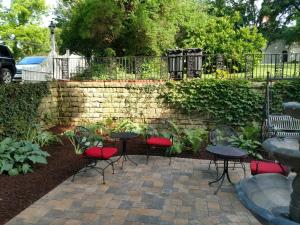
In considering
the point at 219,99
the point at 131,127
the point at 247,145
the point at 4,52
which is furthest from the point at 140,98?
the point at 4,52

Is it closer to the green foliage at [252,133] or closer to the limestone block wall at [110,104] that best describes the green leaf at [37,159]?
the limestone block wall at [110,104]

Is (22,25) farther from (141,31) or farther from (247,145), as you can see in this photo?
(247,145)

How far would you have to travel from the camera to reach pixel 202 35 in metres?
13.9

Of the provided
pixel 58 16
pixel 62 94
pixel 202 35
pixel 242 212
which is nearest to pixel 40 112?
pixel 62 94

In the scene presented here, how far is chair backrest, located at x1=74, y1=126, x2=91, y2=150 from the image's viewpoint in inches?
221

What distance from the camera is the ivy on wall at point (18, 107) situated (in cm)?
634

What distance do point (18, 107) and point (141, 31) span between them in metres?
6.44

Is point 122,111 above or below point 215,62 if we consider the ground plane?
below

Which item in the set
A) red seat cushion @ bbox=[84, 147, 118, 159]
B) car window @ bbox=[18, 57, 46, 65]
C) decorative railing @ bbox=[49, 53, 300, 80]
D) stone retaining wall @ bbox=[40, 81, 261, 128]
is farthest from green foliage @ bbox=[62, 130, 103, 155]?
car window @ bbox=[18, 57, 46, 65]

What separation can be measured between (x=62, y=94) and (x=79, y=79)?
72cm

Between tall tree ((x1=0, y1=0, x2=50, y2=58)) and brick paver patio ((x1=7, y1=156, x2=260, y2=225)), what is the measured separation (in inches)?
988

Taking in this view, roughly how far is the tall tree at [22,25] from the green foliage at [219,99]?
22590 mm

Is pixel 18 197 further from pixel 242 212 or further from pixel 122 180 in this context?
pixel 242 212

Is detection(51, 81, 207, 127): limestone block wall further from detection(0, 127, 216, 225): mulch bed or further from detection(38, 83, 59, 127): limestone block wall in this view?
detection(0, 127, 216, 225): mulch bed
